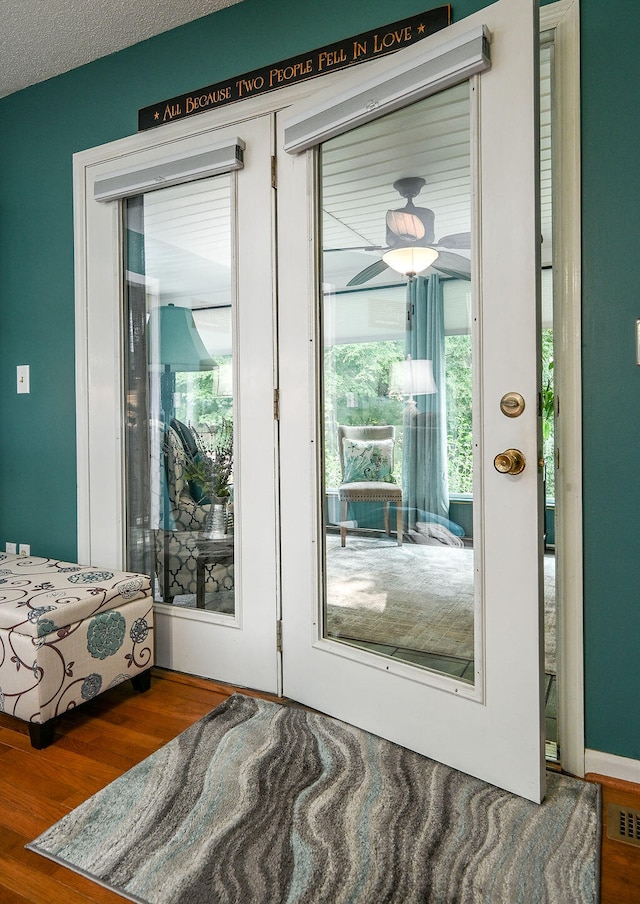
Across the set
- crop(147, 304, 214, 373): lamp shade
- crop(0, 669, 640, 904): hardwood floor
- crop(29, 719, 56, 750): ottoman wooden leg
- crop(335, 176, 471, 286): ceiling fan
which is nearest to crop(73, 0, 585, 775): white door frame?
crop(147, 304, 214, 373): lamp shade

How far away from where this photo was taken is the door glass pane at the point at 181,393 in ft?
7.58

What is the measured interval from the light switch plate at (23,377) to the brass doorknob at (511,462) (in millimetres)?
2185

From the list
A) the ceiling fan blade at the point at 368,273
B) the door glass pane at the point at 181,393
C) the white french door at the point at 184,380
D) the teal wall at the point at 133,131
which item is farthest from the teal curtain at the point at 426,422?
the door glass pane at the point at 181,393

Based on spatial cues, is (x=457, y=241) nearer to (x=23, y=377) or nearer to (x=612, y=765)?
(x=612, y=765)

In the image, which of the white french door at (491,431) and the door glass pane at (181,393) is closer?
the white french door at (491,431)

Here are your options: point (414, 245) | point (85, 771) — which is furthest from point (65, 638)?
point (414, 245)

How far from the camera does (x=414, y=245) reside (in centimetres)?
182

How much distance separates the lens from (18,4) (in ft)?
7.13

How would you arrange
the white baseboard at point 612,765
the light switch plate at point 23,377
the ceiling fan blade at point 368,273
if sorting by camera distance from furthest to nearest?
the light switch plate at point 23,377 < the ceiling fan blade at point 368,273 < the white baseboard at point 612,765

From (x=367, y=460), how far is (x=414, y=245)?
0.67m

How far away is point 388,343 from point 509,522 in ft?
2.22

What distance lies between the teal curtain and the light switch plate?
1839mm

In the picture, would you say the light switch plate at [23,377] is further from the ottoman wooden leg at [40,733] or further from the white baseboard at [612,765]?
the white baseboard at [612,765]

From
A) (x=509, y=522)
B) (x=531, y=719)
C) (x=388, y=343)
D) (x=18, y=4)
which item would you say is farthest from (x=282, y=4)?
(x=531, y=719)
